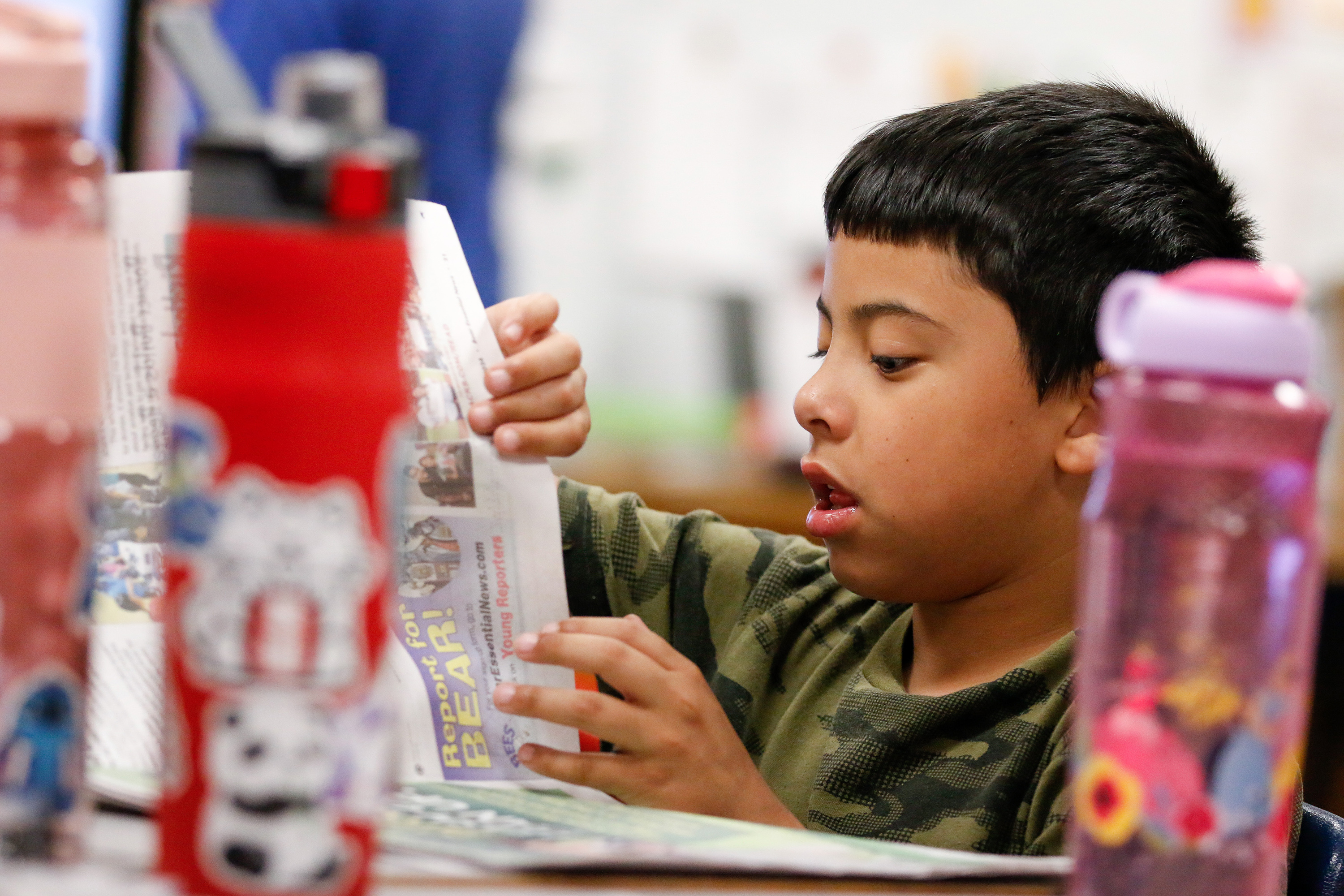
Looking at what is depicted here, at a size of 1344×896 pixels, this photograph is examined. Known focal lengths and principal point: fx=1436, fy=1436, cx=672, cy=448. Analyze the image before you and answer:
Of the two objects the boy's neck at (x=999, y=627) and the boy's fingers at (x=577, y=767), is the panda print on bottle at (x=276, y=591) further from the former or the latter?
the boy's neck at (x=999, y=627)

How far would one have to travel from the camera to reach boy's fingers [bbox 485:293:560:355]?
2.53 feet

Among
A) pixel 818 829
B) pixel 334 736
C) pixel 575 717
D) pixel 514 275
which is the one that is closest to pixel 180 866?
pixel 334 736

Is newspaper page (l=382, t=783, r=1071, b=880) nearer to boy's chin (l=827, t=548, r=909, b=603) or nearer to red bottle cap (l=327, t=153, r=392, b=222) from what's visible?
red bottle cap (l=327, t=153, r=392, b=222)

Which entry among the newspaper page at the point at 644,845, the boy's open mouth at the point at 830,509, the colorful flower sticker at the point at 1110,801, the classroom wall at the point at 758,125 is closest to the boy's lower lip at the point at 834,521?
the boy's open mouth at the point at 830,509

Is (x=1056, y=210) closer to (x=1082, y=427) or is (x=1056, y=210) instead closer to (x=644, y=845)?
(x=1082, y=427)

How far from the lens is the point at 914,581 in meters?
0.85

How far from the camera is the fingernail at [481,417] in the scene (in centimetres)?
73

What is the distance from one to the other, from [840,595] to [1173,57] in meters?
2.25

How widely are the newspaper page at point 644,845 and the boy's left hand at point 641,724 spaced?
0.09 m

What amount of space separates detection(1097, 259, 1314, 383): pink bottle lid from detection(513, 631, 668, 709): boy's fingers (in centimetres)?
35

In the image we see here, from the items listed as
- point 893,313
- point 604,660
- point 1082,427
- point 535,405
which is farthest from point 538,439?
point 1082,427

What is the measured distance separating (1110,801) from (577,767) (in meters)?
0.31

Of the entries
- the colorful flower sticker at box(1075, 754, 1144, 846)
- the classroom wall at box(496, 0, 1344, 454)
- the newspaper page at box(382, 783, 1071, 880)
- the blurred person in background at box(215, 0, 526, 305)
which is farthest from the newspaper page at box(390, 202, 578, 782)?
the classroom wall at box(496, 0, 1344, 454)

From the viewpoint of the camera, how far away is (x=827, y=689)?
0.90 m
